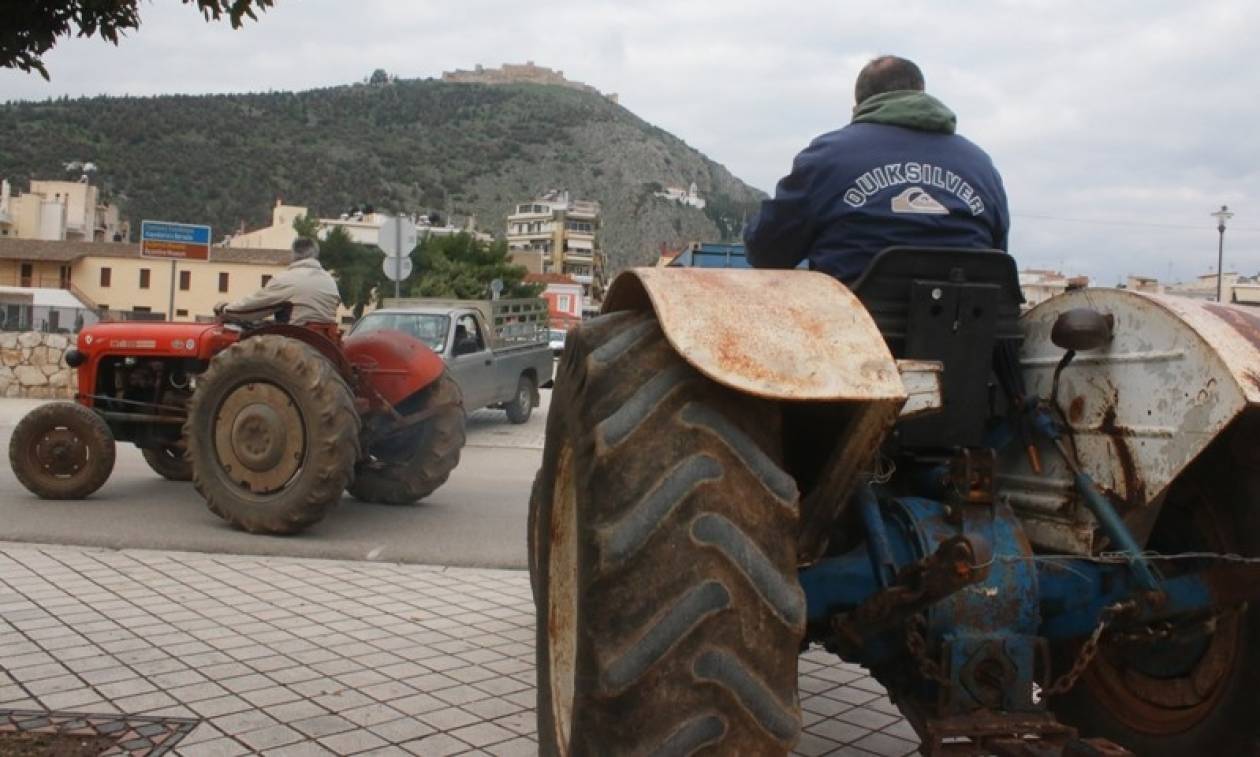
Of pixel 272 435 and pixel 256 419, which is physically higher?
pixel 256 419

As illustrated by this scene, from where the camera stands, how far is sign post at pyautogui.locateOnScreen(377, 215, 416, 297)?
15.4m

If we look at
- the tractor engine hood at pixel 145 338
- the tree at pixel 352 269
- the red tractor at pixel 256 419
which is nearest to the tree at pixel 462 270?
the tree at pixel 352 269

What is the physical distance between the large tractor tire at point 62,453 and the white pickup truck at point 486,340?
4.81m

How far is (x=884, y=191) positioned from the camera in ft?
9.64

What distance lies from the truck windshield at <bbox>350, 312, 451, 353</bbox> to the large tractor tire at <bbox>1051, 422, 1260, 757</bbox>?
1243cm

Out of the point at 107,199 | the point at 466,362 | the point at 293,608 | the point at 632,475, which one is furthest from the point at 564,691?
the point at 107,199

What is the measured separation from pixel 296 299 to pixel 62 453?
2.44 meters

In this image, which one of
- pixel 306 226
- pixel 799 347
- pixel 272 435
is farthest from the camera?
pixel 306 226

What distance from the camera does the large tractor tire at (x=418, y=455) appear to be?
29.1ft

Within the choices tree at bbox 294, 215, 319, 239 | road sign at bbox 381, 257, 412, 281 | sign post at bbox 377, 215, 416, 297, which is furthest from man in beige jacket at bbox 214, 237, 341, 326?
tree at bbox 294, 215, 319, 239

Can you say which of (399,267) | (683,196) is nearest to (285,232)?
(399,267)

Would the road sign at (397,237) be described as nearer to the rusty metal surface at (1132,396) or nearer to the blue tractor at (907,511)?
the blue tractor at (907,511)

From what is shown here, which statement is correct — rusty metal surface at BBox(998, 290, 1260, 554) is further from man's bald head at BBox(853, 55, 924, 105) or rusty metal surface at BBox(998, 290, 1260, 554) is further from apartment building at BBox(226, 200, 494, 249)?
apartment building at BBox(226, 200, 494, 249)

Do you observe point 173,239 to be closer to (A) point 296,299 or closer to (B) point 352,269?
(A) point 296,299
